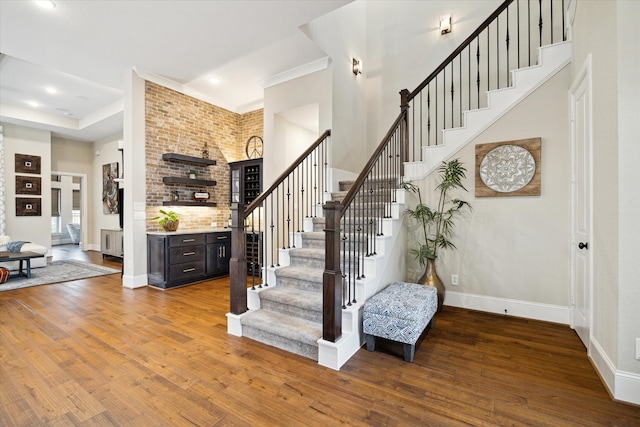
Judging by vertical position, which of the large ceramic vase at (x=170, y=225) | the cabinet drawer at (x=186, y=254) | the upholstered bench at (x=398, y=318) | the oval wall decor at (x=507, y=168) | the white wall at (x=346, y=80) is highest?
the white wall at (x=346, y=80)

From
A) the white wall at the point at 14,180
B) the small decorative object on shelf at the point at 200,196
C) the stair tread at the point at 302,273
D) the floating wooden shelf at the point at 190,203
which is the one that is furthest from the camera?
the white wall at the point at 14,180

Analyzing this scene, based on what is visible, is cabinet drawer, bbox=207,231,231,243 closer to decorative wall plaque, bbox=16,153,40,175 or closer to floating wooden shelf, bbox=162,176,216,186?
floating wooden shelf, bbox=162,176,216,186

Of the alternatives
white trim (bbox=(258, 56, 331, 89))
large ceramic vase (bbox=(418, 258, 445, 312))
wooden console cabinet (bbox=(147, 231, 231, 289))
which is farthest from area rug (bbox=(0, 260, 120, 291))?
large ceramic vase (bbox=(418, 258, 445, 312))

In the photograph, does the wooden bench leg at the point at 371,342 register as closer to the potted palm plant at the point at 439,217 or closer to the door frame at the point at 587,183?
the potted palm plant at the point at 439,217

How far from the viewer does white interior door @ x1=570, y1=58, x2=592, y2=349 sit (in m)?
2.53

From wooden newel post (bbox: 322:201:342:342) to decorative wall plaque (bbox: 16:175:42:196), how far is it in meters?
8.99

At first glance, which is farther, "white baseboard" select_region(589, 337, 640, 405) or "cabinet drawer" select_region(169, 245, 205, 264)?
"cabinet drawer" select_region(169, 245, 205, 264)

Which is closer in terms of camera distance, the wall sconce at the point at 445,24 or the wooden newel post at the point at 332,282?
the wooden newel post at the point at 332,282

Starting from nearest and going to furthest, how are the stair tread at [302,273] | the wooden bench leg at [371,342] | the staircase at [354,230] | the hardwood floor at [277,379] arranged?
the hardwood floor at [277,379] → the staircase at [354,230] → the wooden bench leg at [371,342] → the stair tread at [302,273]

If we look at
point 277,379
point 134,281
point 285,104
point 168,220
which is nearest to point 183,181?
point 168,220

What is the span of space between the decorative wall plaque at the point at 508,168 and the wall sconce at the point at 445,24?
255 centimetres

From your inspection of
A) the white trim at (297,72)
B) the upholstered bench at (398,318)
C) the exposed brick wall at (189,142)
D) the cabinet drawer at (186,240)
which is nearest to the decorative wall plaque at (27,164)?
the exposed brick wall at (189,142)

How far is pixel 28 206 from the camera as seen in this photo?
7340mm

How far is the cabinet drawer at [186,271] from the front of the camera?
4.69m
